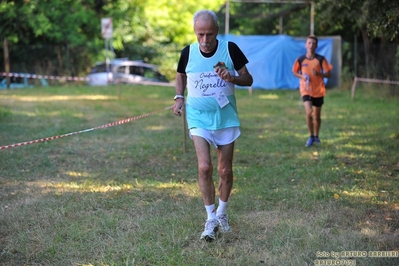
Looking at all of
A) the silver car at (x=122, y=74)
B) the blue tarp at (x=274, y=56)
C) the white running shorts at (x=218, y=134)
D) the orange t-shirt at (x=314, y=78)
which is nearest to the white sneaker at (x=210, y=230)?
the white running shorts at (x=218, y=134)

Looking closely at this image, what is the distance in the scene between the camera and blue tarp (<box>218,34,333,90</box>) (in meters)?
25.1

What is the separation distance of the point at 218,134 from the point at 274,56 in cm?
2000

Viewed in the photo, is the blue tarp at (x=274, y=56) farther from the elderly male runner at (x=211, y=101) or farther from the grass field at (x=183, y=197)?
the elderly male runner at (x=211, y=101)

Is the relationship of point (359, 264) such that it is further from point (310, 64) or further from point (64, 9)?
point (64, 9)

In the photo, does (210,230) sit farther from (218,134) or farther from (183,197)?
(183,197)

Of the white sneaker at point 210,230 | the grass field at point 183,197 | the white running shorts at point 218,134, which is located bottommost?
the grass field at point 183,197

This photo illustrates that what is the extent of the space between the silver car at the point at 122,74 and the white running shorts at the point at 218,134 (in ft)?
74.1

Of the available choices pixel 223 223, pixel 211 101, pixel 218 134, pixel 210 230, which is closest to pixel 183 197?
pixel 223 223

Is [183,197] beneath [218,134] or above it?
beneath

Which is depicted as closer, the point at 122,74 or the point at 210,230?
the point at 210,230

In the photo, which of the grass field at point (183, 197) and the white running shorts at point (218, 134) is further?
the white running shorts at point (218, 134)

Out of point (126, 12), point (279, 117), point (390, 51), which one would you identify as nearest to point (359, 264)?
point (279, 117)

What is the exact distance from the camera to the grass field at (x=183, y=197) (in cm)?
520

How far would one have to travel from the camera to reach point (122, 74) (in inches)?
1152
